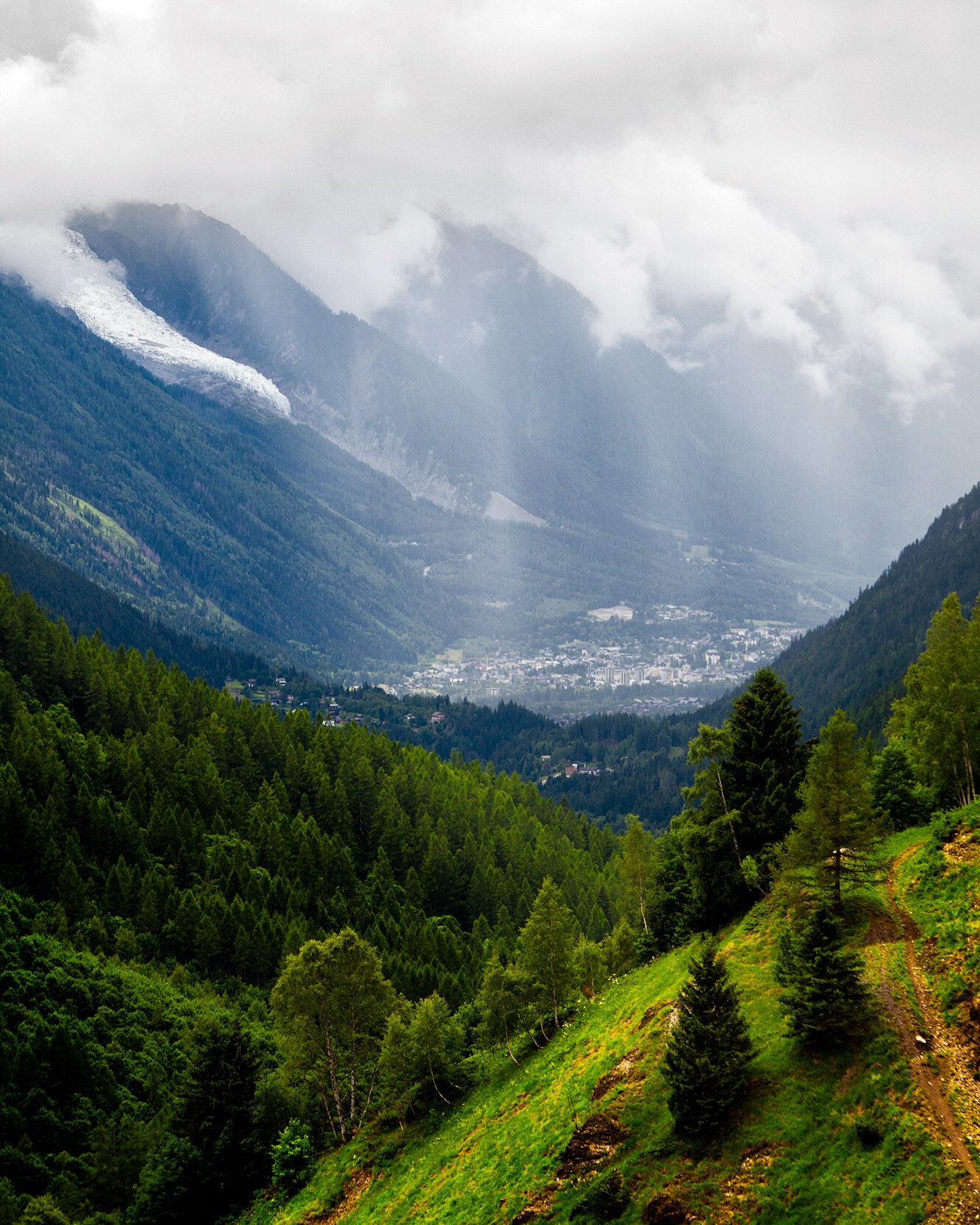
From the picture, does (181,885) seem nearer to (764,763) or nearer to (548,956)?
(548,956)

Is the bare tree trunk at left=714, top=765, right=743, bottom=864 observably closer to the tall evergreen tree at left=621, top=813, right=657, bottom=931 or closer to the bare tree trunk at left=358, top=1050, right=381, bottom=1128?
the tall evergreen tree at left=621, top=813, right=657, bottom=931

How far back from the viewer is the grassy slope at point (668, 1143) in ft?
111

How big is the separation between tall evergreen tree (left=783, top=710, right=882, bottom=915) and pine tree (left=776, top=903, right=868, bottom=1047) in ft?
21.6

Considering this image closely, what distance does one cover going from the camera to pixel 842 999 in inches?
1524

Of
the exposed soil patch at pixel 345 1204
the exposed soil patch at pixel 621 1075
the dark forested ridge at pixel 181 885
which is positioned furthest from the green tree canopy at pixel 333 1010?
the exposed soil patch at pixel 621 1075

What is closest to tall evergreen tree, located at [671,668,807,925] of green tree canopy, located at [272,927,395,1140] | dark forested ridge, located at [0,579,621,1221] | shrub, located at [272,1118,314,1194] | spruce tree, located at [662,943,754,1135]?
spruce tree, located at [662,943,754,1135]

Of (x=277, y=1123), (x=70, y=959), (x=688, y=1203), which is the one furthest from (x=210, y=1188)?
(x=688, y=1203)

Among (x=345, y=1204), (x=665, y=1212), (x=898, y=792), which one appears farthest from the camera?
(x=898, y=792)

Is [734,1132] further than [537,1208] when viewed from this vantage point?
No

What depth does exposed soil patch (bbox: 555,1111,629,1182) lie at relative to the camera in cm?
4081

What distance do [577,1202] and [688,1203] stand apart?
18.1ft

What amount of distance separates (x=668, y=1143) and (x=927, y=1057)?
36.7ft

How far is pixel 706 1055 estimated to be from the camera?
38688mm

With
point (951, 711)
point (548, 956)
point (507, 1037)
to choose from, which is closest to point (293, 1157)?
point (507, 1037)
